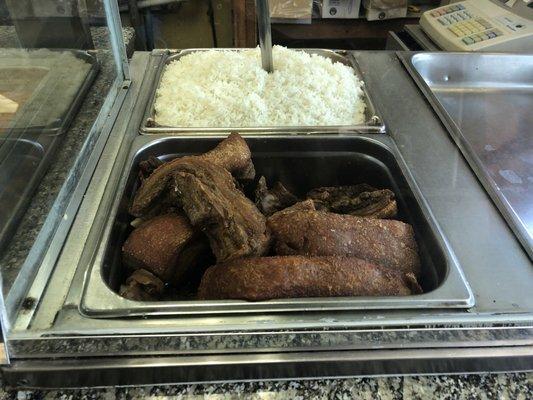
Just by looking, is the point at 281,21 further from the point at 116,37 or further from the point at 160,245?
the point at 160,245

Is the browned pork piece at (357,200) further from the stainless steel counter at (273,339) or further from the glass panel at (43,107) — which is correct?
the glass panel at (43,107)

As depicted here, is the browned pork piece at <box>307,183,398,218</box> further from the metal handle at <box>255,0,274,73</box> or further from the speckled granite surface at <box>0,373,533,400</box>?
the metal handle at <box>255,0,274,73</box>

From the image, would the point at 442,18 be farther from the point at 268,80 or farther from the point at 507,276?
the point at 507,276

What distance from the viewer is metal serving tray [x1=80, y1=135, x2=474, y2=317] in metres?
0.84

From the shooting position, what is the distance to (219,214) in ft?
3.13

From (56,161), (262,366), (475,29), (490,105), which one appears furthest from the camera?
(475,29)

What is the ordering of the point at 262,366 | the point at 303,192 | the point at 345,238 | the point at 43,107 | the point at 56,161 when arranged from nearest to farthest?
the point at 262,366 < the point at 345,238 < the point at 56,161 < the point at 43,107 < the point at 303,192

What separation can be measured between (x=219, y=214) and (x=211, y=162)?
215 millimetres

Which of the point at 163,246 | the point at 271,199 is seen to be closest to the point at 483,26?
the point at 271,199

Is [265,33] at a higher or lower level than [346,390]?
higher

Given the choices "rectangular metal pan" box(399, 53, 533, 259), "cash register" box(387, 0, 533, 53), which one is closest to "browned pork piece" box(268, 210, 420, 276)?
"rectangular metal pan" box(399, 53, 533, 259)

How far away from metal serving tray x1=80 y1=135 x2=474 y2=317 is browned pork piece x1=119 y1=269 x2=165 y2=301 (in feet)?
0.12

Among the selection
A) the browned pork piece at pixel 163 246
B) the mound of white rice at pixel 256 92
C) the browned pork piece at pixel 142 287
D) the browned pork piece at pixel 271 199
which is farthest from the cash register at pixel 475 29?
the browned pork piece at pixel 142 287

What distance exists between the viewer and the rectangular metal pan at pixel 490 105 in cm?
145
